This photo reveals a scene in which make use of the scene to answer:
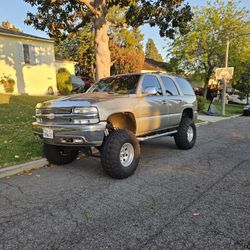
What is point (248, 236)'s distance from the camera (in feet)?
9.40

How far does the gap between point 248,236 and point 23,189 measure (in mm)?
3443

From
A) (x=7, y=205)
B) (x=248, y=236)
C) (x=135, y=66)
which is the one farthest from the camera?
(x=135, y=66)

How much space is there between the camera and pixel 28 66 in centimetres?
2083

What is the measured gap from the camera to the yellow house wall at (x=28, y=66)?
19359 millimetres

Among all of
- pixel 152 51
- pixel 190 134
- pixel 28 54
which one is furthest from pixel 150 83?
pixel 152 51

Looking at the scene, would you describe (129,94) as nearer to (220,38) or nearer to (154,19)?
(154,19)

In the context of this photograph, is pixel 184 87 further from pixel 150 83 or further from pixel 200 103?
pixel 200 103

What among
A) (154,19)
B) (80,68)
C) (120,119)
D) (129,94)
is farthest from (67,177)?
(80,68)

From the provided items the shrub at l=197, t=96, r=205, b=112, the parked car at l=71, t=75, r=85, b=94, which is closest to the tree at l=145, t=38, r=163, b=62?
the parked car at l=71, t=75, r=85, b=94

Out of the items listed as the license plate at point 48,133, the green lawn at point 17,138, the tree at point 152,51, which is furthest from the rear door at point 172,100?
the tree at point 152,51

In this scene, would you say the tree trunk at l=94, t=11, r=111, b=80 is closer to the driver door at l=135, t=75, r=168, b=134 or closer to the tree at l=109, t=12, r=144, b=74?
the driver door at l=135, t=75, r=168, b=134

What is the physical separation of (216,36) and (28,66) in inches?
681

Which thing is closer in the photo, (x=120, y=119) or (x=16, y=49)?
(x=120, y=119)

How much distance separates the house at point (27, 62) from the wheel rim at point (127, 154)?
16905mm
